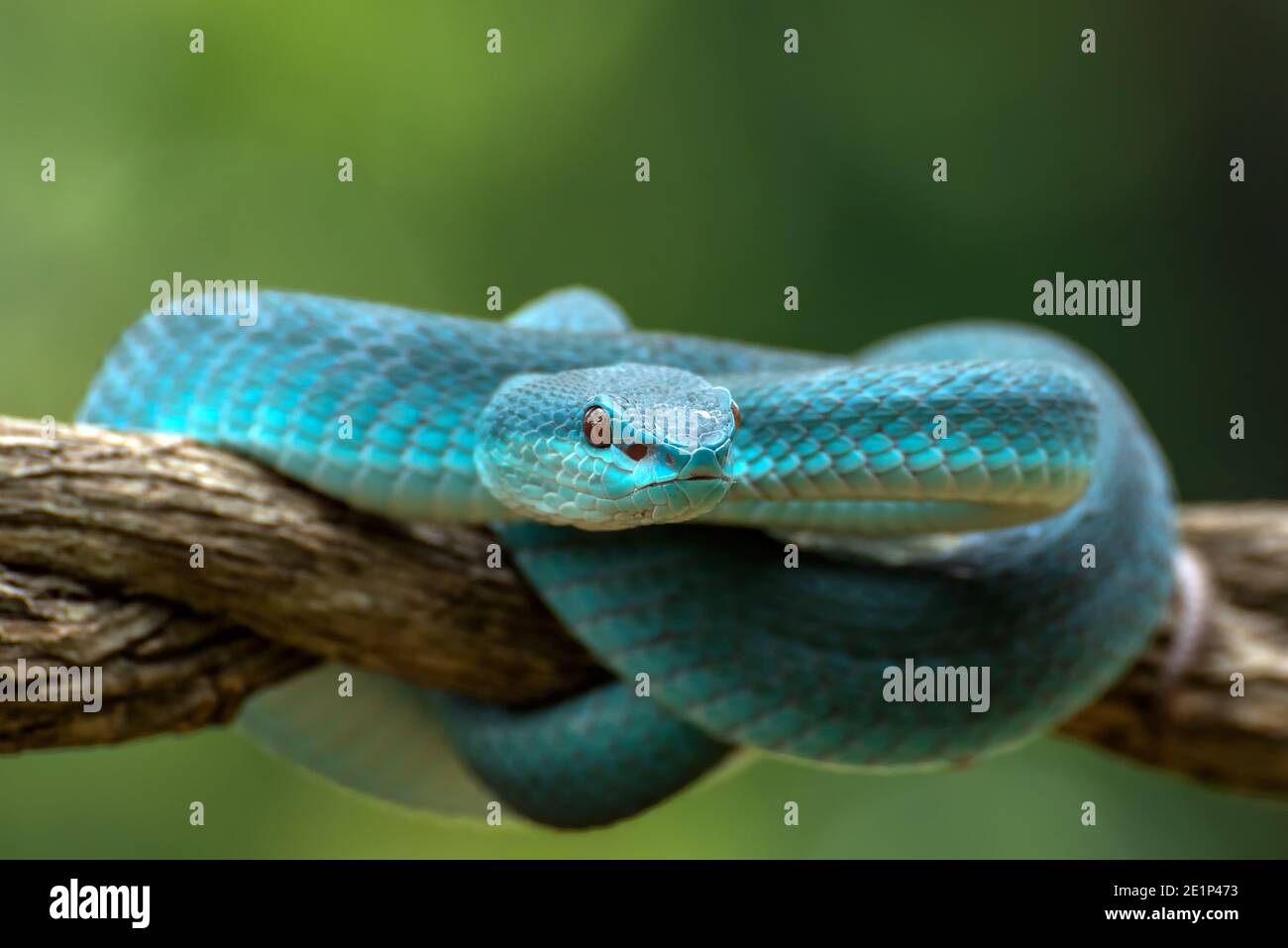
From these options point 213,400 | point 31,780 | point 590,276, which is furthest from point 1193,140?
point 31,780

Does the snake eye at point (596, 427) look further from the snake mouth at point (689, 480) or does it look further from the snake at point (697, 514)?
the snake mouth at point (689, 480)

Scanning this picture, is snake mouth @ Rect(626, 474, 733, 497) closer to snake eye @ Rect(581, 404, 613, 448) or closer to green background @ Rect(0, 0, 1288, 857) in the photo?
snake eye @ Rect(581, 404, 613, 448)

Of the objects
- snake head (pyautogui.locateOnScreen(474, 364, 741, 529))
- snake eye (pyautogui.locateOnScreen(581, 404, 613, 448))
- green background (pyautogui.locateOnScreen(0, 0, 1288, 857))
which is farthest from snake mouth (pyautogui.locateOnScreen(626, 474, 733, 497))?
green background (pyautogui.locateOnScreen(0, 0, 1288, 857))

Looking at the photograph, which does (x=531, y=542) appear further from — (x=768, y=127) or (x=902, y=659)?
(x=768, y=127)

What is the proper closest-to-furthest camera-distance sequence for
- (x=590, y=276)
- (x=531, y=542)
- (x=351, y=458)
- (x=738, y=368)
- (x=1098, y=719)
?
(x=351, y=458) → (x=531, y=542) → (x=738, y=368) → (x=1098, y=719) → (x=590, y=276)

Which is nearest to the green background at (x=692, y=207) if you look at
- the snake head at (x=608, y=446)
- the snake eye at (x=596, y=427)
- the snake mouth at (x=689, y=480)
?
the snake head at (x=608, y=446)

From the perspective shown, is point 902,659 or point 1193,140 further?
point 1193,140
